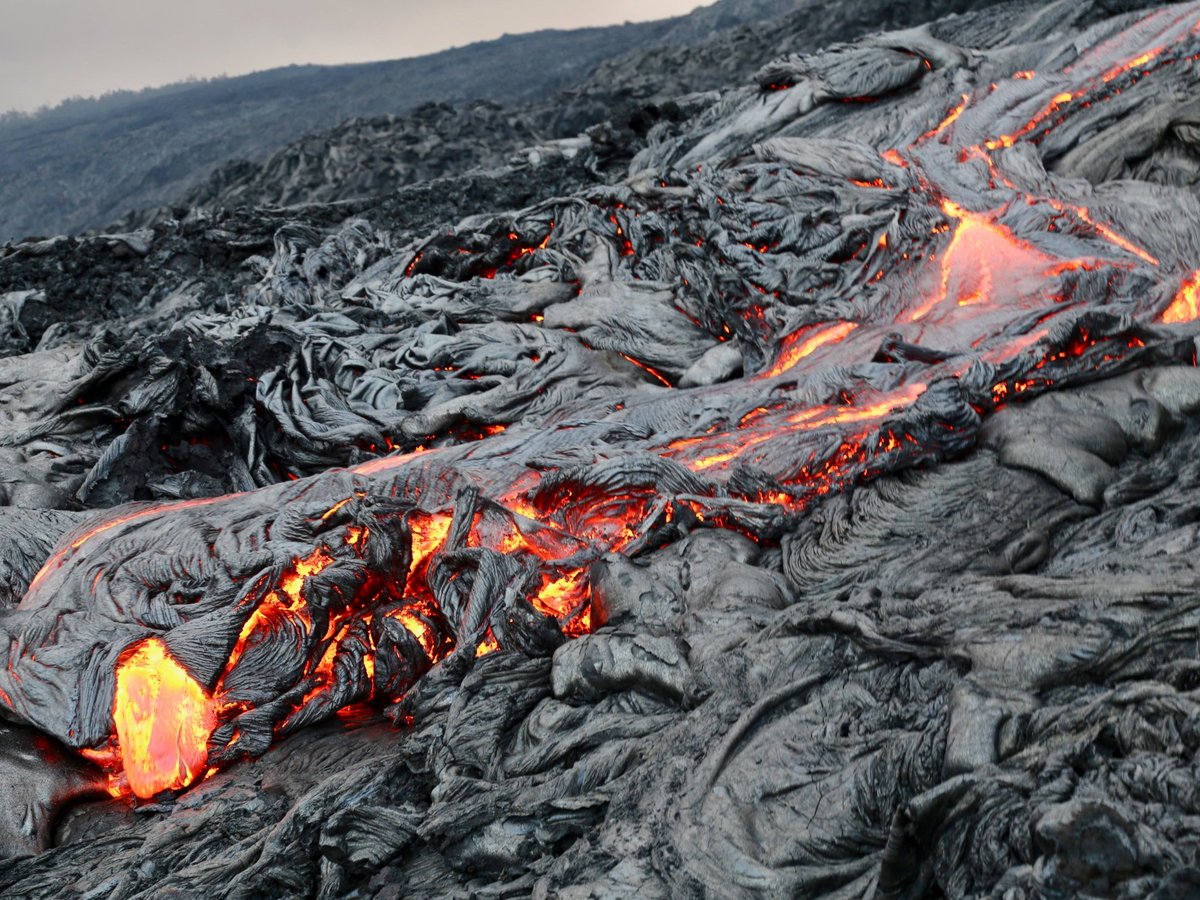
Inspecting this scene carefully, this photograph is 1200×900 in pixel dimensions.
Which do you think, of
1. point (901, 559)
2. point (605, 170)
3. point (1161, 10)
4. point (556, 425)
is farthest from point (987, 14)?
point (901, 559)

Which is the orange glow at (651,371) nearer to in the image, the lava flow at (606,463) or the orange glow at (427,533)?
the lava flow at (606,463)

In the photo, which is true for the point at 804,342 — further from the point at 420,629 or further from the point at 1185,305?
the point at 420,629

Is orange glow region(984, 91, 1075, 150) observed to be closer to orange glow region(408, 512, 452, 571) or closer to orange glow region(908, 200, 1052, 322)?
orange glow region(908, 200, 1052, 322)

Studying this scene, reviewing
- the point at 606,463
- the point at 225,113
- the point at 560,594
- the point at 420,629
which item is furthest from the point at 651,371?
the point at 225,113

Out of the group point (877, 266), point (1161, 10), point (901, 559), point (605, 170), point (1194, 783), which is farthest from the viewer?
point (605, 170)

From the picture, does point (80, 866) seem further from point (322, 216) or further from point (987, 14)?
point (987, 14)

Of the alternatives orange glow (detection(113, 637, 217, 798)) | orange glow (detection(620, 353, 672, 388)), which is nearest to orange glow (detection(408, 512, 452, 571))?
orange glow (detection(113, 637, 217, 798))
